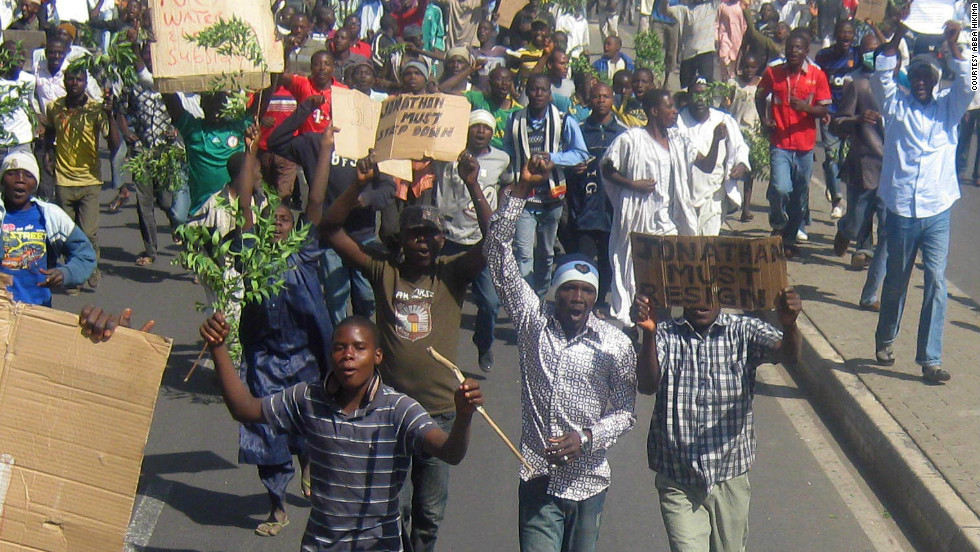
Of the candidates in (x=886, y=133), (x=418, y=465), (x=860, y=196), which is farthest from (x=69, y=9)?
(x=418, y=465)

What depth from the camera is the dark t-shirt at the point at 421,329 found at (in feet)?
18.7

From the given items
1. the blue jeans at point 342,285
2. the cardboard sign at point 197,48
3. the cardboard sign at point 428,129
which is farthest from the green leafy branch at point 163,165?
the cardboard sign at point 428,129

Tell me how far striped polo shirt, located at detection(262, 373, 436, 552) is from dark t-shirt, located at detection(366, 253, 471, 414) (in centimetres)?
136

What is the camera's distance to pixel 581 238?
32.9 feet

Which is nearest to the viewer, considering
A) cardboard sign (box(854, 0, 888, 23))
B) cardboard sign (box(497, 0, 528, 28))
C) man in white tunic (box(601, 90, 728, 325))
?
man in white tunic (box(601, 90, 728, 325))

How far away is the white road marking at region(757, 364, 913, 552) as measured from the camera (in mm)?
6620

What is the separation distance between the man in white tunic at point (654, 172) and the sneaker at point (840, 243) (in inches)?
88.8

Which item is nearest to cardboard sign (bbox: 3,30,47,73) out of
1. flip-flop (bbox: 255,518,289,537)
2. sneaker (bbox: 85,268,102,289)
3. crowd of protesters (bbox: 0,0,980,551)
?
crowd of protesters (bbox: 0,0,980,551)

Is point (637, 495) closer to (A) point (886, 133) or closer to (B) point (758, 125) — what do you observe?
(A) point (886, 133)

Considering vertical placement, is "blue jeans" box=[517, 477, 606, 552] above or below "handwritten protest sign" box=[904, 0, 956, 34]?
below

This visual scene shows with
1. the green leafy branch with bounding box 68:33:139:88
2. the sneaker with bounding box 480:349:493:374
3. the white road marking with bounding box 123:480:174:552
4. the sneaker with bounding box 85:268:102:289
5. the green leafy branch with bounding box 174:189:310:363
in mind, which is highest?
the green leafy branch with bounding box 68:33:139:88

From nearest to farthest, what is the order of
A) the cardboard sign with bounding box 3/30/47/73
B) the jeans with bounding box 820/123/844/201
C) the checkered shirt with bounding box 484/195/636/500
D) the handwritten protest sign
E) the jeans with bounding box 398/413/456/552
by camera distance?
the checkered shirt with bounding box 484/195/636/500
the jeans with bounding box 398/413/456/552
the handwritten protest sign
the jeans with bounding box 820/123/844/201
the cardboard sign with bounding box 3/30/47/73

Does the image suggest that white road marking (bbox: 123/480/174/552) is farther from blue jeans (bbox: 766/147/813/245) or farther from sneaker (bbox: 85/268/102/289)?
blue jeans (bbox: 766/147/813/245)

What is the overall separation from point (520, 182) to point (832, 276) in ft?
21.1
